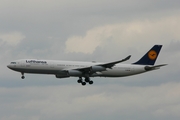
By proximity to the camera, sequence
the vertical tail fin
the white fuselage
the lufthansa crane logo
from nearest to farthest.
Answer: the white fuselage < the vertical tail fin < the lufthansa crane logo

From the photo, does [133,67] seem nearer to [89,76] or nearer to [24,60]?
[89,76]

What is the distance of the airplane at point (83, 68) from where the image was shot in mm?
123188

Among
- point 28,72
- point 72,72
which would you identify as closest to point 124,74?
point 72,72

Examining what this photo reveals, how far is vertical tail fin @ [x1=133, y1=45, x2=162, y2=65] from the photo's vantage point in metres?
137

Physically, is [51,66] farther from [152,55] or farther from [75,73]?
[152,55]

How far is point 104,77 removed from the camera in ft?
431

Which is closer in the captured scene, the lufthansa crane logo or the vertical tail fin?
the vertical tail fin

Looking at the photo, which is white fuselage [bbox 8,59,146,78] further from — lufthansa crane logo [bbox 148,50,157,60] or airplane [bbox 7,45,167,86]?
lufthansa crane logo [bbox 148,50,157,60]

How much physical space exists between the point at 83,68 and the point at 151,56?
18989 millimetres

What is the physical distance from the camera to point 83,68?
126438 millimetres

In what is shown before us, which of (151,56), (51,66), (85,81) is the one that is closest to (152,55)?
(151,56)

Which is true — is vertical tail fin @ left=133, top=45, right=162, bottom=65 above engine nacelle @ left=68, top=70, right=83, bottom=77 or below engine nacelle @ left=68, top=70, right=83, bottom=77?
above

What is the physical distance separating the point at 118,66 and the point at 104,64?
22.3ft

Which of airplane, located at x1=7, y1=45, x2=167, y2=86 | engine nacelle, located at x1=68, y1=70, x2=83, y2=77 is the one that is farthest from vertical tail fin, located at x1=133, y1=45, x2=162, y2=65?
engine nacelle, located at x1=68, y1=70, x2=83, y2=77
